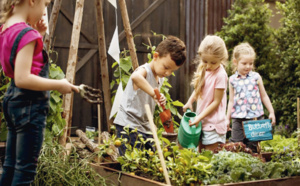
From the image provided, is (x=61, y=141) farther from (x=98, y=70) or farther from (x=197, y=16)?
(x=197, y=16)

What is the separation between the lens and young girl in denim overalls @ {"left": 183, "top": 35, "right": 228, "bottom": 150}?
3.22m

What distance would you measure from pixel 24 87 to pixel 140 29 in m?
5.22

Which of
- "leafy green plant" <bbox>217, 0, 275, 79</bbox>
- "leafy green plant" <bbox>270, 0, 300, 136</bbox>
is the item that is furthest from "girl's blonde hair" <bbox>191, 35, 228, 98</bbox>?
"leafy green plant" <bbox>217, 0, 275, 79</bbox>

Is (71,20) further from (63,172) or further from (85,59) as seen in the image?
(63,172)

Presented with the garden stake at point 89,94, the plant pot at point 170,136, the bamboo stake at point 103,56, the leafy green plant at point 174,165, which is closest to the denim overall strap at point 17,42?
the garden stake at point 89,94

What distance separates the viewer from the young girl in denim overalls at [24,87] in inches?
70.6

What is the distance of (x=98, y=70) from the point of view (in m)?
6.53

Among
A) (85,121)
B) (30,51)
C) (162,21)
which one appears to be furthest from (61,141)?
(162,21)

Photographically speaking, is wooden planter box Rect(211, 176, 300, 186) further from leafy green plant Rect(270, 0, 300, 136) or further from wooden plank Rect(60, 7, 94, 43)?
wooden plank Rect(60, 7, 94, 43)

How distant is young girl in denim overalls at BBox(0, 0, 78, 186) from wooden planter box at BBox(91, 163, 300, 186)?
0.76 m

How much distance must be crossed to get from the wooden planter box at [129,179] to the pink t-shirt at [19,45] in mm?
948

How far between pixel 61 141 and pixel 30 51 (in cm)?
198

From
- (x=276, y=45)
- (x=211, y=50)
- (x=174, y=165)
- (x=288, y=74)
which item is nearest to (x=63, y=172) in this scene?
(x=174, y=165)

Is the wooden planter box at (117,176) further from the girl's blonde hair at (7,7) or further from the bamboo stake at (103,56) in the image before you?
the bamboo stake at (103,56)
